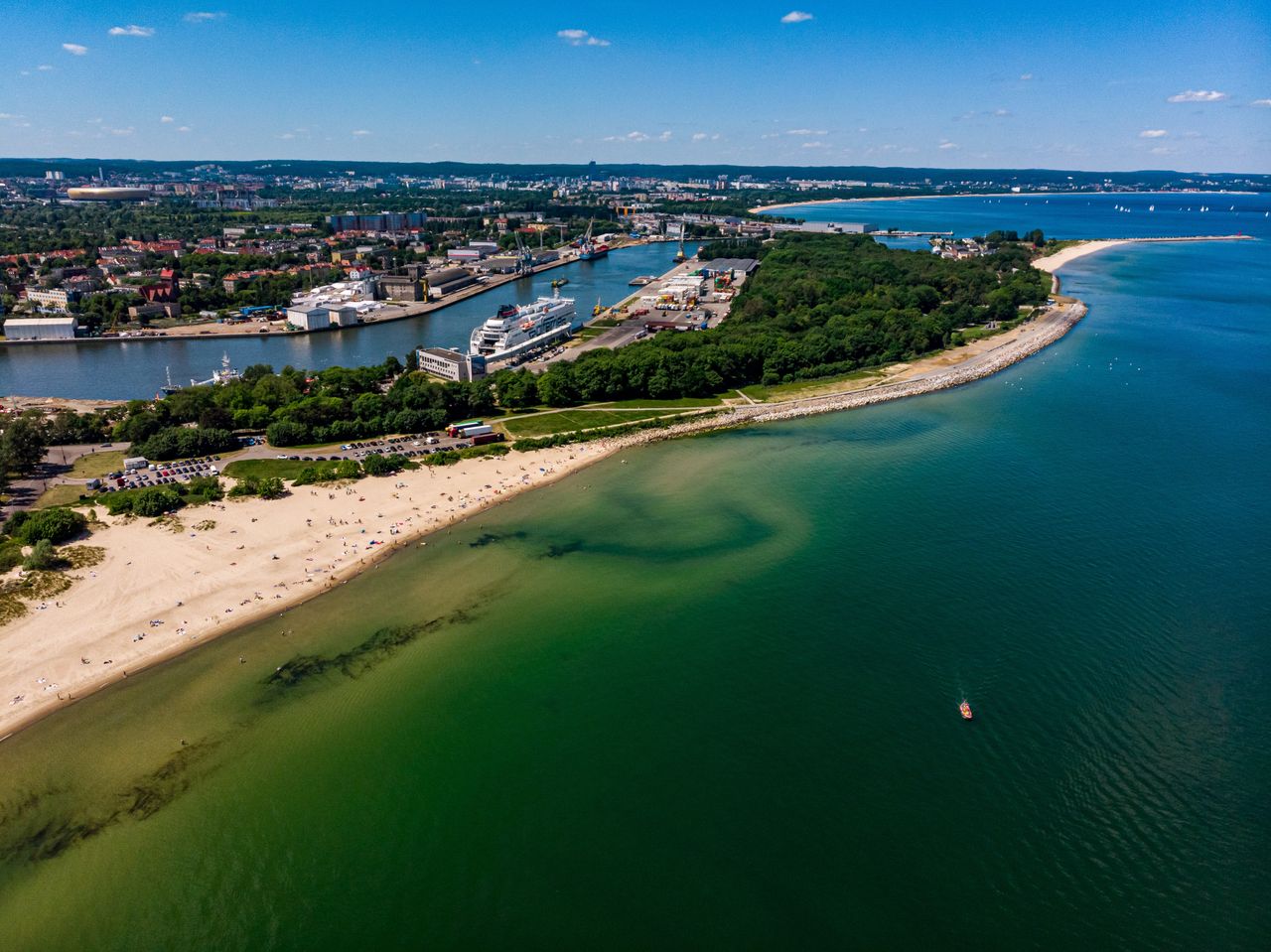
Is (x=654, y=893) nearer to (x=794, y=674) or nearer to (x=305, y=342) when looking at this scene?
(x=794, y=674)

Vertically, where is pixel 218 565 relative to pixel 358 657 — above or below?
above

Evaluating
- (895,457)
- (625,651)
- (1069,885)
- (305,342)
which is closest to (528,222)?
(305,342)

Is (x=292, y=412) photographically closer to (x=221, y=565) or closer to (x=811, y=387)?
(x=221, y=565)

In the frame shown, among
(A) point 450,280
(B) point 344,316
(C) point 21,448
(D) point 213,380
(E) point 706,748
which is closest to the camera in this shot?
(E) point 706,748

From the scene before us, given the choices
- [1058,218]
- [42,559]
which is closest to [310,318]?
[42,559]

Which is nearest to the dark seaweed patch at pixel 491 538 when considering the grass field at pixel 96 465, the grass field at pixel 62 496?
the grass field at pixel 62 496

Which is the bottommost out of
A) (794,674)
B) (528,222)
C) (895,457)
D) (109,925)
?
(109,925)
